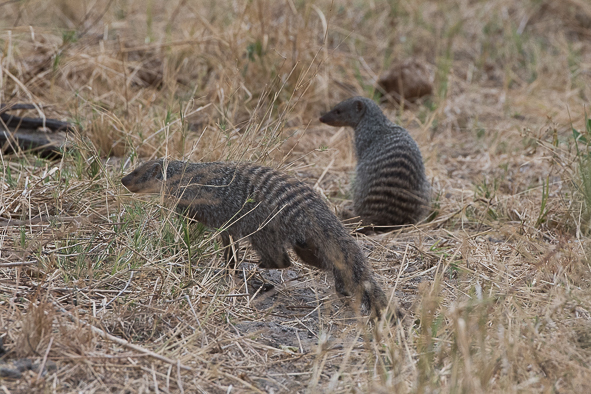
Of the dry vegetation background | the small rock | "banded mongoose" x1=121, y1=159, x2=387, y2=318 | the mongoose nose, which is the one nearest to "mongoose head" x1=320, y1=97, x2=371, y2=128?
the dry vegetation background

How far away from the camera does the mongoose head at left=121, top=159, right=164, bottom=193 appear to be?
356 centimetres

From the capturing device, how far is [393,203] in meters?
4.36

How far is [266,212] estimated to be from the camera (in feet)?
10.7

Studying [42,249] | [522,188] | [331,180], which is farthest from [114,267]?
[522,188]

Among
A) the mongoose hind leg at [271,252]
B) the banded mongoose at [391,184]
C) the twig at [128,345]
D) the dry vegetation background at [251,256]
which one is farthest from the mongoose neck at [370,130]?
the twig at [128,345]

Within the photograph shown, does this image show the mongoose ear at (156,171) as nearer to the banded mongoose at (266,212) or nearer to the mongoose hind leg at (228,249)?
the banded mongoose at (266,212)

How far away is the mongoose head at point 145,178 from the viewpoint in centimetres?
356

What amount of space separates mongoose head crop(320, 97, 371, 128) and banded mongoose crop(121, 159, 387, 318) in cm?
191

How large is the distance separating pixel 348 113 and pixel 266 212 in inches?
87.8

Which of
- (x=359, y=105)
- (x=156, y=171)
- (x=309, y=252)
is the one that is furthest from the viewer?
(x=359, y=105)

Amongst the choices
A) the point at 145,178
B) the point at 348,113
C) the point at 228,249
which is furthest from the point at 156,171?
the point at 348,113

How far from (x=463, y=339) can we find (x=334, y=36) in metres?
6.19

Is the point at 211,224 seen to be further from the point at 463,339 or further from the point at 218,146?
the point at 463,339

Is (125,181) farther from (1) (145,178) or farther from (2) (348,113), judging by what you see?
(2) (348,113)
